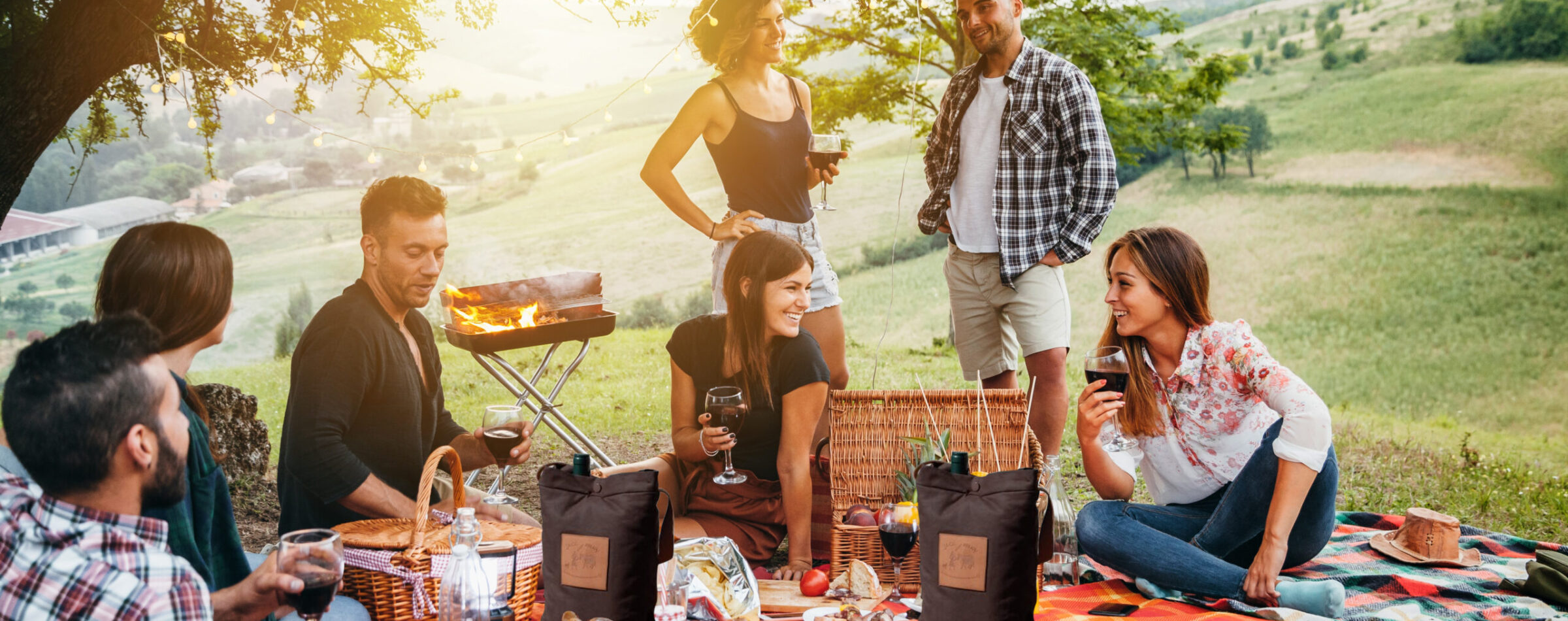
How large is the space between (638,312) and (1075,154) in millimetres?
8243

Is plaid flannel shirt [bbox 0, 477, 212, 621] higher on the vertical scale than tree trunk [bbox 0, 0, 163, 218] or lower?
lower

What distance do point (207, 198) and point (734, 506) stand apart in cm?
784

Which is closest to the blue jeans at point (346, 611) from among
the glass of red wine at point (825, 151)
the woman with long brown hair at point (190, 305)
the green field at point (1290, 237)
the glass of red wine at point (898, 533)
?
the woman with long brown hair at point (190, 305)

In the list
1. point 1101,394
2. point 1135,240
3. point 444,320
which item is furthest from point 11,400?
point 444,320

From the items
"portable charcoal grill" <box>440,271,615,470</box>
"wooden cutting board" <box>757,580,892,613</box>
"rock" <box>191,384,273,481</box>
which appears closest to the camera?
"wooden cutting board" <box>757,580,892,613</box>

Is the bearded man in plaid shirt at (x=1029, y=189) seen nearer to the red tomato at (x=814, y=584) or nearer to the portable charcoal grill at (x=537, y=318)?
the red tomato at (x=814, y=584)

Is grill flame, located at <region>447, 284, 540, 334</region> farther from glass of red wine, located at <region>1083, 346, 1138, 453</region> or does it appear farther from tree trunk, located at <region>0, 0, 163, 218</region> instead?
glass of red wine, located at <region>1083, 346, 1138, 453</region>

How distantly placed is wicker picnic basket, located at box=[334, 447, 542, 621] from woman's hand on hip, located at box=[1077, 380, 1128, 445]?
4.60 ft

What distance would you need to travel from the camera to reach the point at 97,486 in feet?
5.17

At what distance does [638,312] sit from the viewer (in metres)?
11.4

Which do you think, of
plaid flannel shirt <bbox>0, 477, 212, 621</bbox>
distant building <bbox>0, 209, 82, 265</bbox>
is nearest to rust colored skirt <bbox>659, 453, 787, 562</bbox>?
plaid flannel shirt <bbox>0, 477, 212, 621</bbox>

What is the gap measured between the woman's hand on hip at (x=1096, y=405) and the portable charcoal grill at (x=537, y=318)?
202cm

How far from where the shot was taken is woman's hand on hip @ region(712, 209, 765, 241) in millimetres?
3418

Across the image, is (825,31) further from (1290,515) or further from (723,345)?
(1290,515)
